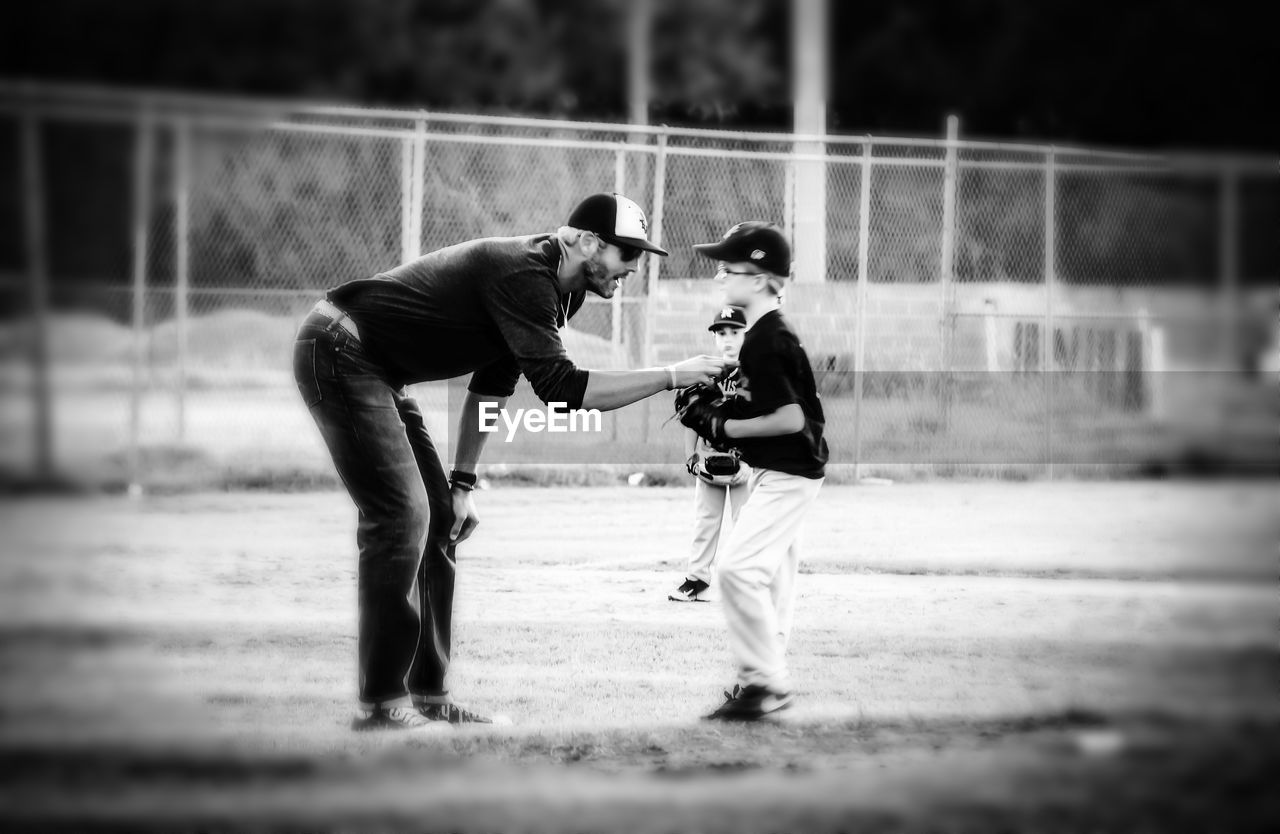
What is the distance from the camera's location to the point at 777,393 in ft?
15.9

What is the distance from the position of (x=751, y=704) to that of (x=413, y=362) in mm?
1634

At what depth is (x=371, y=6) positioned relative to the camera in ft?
37.8

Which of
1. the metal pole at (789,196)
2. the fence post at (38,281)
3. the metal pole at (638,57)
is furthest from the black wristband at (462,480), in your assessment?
the metal pole at (638,57)

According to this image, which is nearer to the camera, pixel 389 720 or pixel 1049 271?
pixel 389 720

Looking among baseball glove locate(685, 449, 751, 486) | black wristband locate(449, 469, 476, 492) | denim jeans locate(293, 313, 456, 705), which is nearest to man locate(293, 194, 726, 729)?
denim jeans locate(293, 313, 456, 705)

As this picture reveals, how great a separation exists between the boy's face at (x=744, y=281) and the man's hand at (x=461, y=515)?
1.20 meters

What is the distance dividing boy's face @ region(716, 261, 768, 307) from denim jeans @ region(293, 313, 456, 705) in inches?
51.7

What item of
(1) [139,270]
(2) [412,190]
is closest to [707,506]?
(2) [412,190]

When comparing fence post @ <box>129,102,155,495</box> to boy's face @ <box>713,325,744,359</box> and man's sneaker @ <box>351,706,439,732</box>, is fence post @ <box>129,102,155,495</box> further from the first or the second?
man's sneaker @ <box>351,706,439,732</box>

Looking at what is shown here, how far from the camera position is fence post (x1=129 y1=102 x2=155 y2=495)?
9789 mm

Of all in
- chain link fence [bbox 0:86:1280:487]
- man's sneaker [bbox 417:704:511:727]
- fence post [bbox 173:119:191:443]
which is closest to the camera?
man's sneaker [bbox 417:704:511:727]

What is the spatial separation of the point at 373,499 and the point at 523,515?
5.39 m

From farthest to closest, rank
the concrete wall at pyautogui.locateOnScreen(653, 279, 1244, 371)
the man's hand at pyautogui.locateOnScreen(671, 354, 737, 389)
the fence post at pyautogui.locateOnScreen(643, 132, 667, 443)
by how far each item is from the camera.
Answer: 1. the concrete wall at pyautogui.locateOnScreen(653, 279, 1244, 371)
2. the fence post at pyautogui.locateOnScreen(643, 132, 667, 443)
3. the man's hand at pyautogui.locateOnScreen(671, 354, 737, 389)

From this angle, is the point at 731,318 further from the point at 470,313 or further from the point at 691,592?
the point at 470,313
